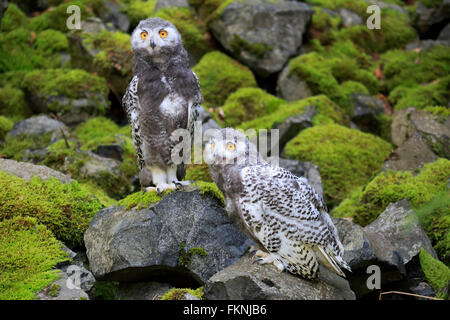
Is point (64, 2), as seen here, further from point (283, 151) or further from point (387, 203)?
point (387, 203)

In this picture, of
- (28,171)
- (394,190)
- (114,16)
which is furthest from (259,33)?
(28,171)

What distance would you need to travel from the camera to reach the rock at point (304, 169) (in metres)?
7.34

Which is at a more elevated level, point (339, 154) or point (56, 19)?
point (56, 19)

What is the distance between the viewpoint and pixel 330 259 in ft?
14.4

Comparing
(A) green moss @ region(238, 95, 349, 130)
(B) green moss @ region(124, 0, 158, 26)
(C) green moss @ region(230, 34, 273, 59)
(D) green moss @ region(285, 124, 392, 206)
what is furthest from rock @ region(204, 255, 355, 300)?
(B) green moss @ region(124, 0, 158, 26)

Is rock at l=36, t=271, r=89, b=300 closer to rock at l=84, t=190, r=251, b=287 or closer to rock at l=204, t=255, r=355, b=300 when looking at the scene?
rock at l=84, t=190, r=251, b=287

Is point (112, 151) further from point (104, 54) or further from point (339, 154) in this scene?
point (339, 154)

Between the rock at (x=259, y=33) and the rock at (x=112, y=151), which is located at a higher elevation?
the rock at (x=259, y=33)

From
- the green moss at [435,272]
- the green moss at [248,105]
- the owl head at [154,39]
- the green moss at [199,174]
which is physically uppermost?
the owl head at [154,39]

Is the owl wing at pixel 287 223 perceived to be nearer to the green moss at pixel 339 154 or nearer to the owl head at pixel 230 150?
the owl head at pixel 230 150

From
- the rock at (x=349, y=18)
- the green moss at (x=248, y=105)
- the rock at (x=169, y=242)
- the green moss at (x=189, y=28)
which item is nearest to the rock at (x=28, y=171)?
the rock at (x=169, y=242)

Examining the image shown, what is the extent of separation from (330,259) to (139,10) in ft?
27.7

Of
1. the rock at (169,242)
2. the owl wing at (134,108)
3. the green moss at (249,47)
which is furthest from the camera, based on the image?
the green moss at (249,47)

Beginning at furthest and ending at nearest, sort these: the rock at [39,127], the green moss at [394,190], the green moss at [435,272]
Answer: the rock at [39,127]
the green moss at [394,190]
the green moss at [435,272]
